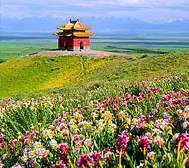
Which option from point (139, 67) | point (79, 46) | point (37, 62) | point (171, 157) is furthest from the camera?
point (79, 46)

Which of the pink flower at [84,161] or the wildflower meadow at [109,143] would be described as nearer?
the pink flower at [84,161]

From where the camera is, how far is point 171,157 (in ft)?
8.54

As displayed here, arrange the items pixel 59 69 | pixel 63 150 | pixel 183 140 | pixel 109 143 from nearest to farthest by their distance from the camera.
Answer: pixel 183 140, pixel 63 150, pixel 109 143, pixel 59 69

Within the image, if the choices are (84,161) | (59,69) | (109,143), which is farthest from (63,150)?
(59,69)

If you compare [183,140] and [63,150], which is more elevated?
[183,140]

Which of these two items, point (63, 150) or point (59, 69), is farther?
point (59, 69)

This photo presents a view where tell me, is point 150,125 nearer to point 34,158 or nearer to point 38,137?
point 34,158

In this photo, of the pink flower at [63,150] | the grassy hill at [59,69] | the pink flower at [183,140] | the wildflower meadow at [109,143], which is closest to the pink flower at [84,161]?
the wildflower meadow at [109,143]

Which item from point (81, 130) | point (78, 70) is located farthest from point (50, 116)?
point (78, 70)

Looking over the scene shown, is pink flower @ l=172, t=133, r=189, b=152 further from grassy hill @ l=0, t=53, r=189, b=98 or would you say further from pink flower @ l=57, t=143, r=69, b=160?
grassy hill @ l=0, t=53, r=189, b=98

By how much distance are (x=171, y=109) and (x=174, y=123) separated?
0.88 metres

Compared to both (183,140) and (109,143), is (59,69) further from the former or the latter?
(183,140)

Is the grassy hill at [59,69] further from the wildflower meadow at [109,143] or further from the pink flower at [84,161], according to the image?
the pink flower at [84,161]

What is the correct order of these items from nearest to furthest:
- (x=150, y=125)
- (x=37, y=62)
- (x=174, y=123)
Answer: (x=150, y=125) < (x=174, y=123) < (x=37, y=62)
